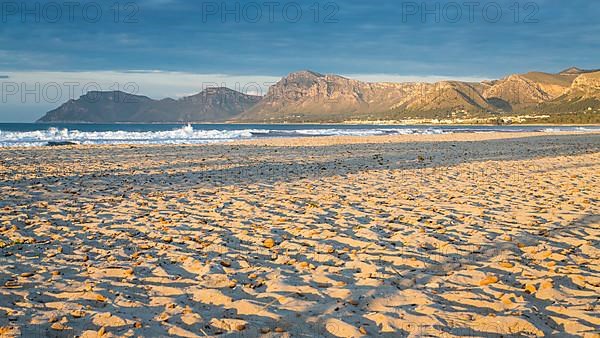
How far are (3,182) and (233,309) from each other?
33.5 feet

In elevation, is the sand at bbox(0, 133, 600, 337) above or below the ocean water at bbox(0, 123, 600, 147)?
below

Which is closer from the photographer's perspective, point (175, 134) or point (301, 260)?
point (301, 260)

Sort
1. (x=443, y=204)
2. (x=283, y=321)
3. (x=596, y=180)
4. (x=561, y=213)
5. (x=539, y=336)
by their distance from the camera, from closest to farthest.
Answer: (x=539, y=336), (x=283, y=321), (x=561, y=213), (x=443, y=204), (x=596, y=180)

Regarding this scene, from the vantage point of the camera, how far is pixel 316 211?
7.82 metres

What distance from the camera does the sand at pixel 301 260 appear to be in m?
3.65

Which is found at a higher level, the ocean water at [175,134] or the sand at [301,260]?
the ocean water at [175,134]

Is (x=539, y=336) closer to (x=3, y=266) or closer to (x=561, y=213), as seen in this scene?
(x=561, y=213)

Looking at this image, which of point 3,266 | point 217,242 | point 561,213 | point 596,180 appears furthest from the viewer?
point 596,180

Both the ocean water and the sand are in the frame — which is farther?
the ocean water

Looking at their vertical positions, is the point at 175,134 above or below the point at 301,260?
above

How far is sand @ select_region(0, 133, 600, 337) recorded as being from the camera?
3648mm

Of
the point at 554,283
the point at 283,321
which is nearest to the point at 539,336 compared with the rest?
the point at 554,283

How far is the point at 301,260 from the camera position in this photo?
5.22 meters

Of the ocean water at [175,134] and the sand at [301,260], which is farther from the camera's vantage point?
the ocean water at [175,134]
